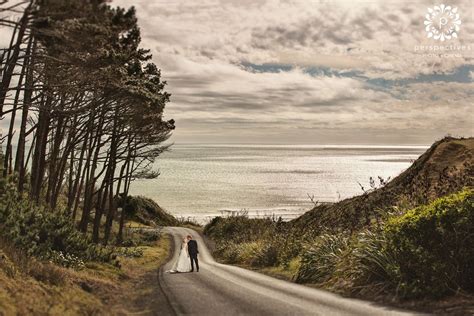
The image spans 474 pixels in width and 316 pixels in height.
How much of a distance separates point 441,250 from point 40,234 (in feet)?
40.3

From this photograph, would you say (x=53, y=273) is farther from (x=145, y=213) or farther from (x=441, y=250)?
(x=145, y=213)

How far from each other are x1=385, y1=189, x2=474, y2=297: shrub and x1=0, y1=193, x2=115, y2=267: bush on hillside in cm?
1002

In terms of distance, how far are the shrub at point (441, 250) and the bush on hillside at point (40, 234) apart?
1002 cm

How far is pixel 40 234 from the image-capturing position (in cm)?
1503

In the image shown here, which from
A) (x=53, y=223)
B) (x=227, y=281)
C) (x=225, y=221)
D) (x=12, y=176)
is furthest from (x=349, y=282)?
(x=225, y=221)

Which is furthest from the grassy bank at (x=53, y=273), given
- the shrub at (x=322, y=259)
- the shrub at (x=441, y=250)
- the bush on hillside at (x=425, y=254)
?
the shrub at (x=441, y=250)

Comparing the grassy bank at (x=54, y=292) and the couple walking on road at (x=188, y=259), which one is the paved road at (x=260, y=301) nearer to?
the grassy bank at (x=54, y=292)

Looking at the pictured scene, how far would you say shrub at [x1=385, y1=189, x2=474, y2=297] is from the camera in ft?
30.9

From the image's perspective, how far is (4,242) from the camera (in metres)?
11.9

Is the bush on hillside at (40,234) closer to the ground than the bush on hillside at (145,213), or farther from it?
farther from it

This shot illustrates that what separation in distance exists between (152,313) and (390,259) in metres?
5.66

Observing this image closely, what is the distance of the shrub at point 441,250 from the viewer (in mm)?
9430

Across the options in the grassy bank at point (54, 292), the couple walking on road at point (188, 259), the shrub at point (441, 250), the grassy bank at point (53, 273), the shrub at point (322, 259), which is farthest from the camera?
the couple walking on road at point (188, 259)

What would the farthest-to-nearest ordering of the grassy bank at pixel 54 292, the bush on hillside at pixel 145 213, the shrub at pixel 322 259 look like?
1. the bush on hillside at pixel 145 213
2. the shrub at pixel 322 259
3. the grassy bank at pixel 54 292
